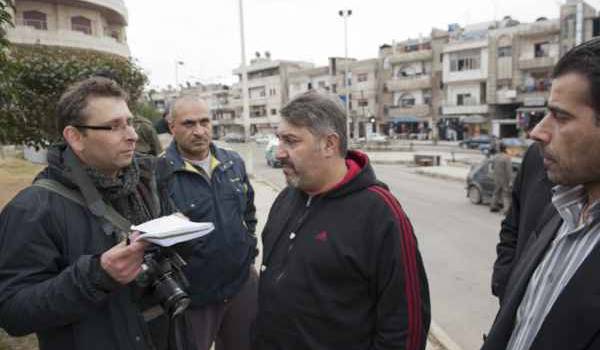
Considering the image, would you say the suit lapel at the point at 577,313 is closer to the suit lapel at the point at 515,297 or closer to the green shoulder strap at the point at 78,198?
the suit lapel at the point at 515,297

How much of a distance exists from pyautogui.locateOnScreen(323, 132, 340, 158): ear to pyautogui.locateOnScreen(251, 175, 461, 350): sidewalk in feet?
9.04

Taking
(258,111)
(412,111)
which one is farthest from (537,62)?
(258,111)

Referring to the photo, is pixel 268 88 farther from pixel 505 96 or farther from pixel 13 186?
pixel 13 186

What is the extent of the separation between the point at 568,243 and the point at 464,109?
44517mm

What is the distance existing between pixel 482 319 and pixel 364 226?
3.69 metres

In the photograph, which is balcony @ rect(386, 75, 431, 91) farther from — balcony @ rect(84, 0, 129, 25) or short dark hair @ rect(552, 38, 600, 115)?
short dark hair @ rect(552, 38, 600, 115)

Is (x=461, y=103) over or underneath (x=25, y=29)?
underneath

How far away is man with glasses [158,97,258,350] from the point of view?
3.02 metres

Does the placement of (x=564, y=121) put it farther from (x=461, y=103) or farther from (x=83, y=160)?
(x=461, y=103)

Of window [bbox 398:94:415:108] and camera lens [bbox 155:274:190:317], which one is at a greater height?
window [bbox 398:94:415:108]

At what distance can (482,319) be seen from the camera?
16.5 feet

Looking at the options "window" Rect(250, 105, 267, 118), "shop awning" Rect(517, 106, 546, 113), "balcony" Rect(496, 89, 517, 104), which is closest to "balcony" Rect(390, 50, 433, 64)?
"balcony" Rect(496, 89, 517, 104)

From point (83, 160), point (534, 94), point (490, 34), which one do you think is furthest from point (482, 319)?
point (490, 34)

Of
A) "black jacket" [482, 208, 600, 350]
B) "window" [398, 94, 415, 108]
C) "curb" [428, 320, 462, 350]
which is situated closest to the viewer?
"black jacket" [482, 208, 600, 350]
